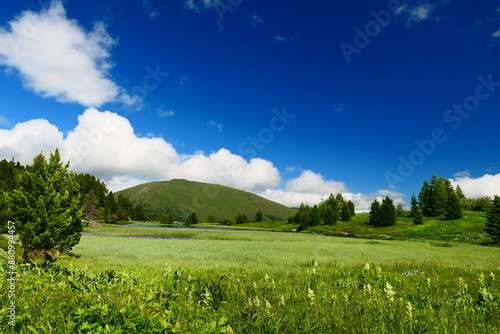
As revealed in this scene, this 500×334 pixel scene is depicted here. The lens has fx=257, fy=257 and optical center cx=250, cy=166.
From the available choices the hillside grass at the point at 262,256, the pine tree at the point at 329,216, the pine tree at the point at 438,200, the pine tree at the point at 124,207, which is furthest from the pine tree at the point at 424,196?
the pine tree at the point at 124,207

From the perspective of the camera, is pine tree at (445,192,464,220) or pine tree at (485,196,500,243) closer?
Result: pine tree at (485,196,500,243)

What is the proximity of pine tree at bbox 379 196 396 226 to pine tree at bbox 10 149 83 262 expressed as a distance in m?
94.3

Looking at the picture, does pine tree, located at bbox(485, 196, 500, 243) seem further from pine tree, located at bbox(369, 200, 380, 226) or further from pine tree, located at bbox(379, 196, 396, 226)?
pine tree, located at bbox(369, 200, 380, 226)

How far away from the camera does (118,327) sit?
12.3 feet

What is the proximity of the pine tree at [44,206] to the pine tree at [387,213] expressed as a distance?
94.3 meters

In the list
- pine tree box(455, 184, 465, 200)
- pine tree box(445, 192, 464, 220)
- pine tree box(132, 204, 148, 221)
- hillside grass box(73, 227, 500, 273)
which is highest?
pine tree box(455, 184, 465, 200)

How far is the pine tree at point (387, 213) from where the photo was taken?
90125mm

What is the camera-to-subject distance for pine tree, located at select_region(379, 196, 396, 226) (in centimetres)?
9012

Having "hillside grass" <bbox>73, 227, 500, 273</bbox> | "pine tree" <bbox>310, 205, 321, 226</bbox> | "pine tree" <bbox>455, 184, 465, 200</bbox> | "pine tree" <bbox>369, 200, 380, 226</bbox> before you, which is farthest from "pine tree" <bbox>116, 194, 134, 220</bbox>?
"pine tree" <bbox>455, 184, 465, 200</bbox>

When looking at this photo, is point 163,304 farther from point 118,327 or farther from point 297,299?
point 297,299

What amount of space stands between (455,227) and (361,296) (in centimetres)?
8054

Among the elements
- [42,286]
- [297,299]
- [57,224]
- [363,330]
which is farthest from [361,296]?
[57,224]

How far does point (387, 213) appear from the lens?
298 ft

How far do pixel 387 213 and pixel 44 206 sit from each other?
96.9 meters
